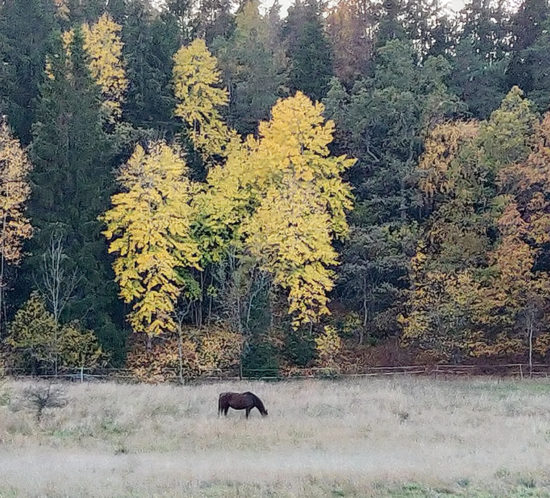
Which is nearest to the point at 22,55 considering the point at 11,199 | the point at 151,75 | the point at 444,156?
the point at 151,75

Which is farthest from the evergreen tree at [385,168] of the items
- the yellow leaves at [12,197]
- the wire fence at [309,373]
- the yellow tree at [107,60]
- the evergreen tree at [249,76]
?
the yellow leaves at [12,197]

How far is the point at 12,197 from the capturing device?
34781mm

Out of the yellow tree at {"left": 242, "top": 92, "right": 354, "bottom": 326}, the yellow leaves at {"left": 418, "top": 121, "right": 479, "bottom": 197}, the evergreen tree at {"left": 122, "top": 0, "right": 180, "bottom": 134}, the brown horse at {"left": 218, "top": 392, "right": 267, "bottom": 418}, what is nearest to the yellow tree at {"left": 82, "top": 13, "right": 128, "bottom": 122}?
the evergreen tree at {"left": 122, "top": 0, "right": 180, "bottom": 134}

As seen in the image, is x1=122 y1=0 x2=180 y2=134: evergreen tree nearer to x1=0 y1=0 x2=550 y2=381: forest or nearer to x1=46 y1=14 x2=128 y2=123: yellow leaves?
x1=0 y1=0 x2=550 y2=381: forest

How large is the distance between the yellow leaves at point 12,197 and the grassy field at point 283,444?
422 inches

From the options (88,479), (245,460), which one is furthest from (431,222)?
(88,479)

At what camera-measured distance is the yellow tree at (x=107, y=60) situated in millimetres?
44094

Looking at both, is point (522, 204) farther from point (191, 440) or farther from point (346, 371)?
point (191, 440)

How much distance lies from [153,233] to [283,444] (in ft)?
66.4

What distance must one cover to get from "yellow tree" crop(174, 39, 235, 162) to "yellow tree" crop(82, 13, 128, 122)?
11.5 ft

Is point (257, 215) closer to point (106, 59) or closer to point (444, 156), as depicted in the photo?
point (444, 156)

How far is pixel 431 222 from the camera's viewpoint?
40375 millimetres

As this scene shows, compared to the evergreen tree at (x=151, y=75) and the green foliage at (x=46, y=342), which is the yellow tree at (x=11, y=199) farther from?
the evergreen tree at (x=151, y=75)

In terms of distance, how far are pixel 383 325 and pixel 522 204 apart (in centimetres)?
970
